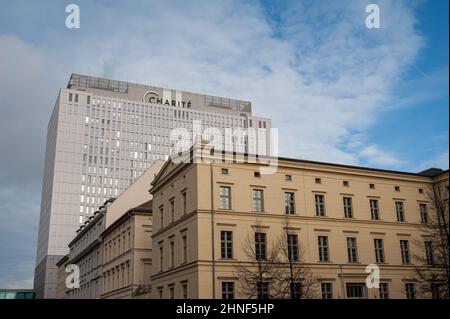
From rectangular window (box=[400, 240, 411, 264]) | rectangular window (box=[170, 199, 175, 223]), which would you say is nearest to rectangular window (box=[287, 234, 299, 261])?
rectangular window (box=[170, 199, 175, 223])

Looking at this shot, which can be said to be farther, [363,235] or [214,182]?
[363,235]

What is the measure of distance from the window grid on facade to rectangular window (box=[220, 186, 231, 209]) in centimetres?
887

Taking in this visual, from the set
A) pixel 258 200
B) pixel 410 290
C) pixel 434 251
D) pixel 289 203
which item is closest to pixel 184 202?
pixel 258 200

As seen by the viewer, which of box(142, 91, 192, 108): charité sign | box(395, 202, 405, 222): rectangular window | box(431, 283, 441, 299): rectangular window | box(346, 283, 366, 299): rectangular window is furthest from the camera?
box(142, 91, 192, 108): charité sign

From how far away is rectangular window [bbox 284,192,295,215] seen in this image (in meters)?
45.2

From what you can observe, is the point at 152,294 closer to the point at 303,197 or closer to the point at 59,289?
the point at 303,197

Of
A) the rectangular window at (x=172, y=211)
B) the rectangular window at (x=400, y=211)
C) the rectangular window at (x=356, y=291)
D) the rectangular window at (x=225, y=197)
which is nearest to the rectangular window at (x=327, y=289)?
the rectangular window at (x=356, y=291)

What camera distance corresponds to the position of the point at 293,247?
145 feet

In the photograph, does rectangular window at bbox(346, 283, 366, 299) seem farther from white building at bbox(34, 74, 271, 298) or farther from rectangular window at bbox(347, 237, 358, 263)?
white building at bbox(34, 74, 271, 298)

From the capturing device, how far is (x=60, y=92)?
141 m

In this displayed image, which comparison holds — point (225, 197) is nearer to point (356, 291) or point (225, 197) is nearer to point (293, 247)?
point (293, 247)

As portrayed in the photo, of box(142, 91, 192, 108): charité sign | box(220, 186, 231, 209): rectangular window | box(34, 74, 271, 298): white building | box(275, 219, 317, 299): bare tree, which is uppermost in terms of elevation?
box(142, 91, 192, 108): charité sign

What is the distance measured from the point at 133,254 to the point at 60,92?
95.2m
